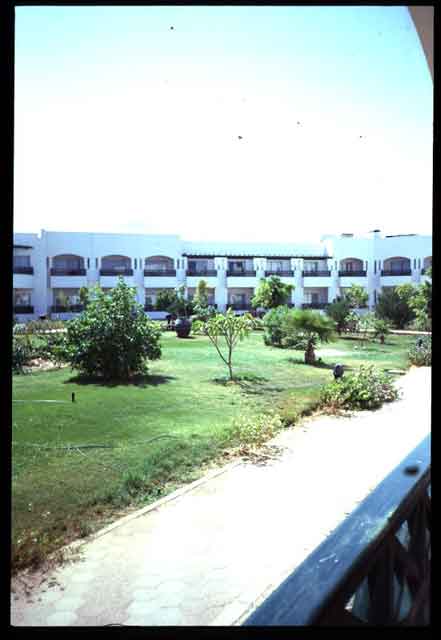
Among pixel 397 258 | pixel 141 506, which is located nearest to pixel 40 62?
pixel 141 506

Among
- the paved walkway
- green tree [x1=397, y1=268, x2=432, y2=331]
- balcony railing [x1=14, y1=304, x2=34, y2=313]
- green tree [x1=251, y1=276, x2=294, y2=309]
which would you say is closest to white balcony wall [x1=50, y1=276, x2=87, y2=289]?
balcony railing [x1=14, y1=304, x2=34, y2=313]

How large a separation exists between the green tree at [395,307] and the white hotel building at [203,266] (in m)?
0.06

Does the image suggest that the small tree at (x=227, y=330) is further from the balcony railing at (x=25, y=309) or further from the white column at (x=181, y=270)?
the balcony railing at (x=25, y=309)

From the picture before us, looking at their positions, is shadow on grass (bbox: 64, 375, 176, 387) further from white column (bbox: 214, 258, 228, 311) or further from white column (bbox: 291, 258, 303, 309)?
white column (bbox: 291, 258, 303, 309)

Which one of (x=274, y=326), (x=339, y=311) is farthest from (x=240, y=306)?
(x=339, y=311)

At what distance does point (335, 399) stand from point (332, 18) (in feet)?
7.83

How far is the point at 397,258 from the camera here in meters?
3.50

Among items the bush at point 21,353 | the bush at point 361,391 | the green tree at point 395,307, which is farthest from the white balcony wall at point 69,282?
the green tree at point 395,307

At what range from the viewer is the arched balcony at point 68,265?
3055 millimetres

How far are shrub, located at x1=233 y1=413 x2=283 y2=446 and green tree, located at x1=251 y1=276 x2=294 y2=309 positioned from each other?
85cm

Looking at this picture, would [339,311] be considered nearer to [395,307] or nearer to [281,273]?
[395,307]

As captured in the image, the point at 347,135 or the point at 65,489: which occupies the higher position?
the point at 347,135

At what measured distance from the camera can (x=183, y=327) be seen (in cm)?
332

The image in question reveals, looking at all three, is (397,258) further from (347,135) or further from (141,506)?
(141,506)
